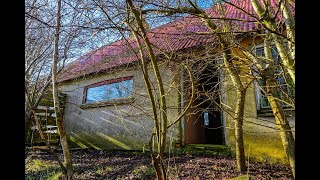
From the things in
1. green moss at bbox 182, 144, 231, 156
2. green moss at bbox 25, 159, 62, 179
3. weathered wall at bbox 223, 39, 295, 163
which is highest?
weathered wall at bbox 223, 39, 295, 163

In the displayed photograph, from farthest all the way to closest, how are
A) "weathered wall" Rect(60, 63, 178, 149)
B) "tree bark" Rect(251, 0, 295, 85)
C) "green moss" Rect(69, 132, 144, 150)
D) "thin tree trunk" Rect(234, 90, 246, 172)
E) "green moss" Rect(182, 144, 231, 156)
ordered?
"green moss" Rect(69, 132, 144, 150), "weathered wall" Rect(60, 63, 178, 149), "green moss" Rect(182, 144, 231, 156), "thin tree trunk" Rect(234, 90, 246, 172), "tree bark" Rect(251, 0, 295, 85)

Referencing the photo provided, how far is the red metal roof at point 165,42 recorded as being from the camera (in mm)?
3863

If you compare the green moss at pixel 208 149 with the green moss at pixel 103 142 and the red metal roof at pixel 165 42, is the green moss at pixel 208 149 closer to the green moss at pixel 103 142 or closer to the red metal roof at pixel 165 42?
the green moss at pixel 103 142

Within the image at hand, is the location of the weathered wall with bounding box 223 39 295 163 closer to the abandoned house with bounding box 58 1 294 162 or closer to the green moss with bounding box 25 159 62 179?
the abandoned house with bounding box 58 1 294 162

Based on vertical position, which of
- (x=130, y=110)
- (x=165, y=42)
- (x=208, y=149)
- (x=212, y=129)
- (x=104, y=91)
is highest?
(x=165, y=42)

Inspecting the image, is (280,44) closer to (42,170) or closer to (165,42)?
(165,42)

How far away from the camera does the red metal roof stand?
386 centimetres

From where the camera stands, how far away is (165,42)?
150 inches

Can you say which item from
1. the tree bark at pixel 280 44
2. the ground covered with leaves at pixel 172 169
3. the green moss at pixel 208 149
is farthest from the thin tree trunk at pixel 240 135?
the green moss at pixel 208 149

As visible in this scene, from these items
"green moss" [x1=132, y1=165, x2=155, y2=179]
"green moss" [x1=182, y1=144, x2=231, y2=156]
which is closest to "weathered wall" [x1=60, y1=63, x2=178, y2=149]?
"green moss" [x1=182, y1=144, x2=231, y2=156]

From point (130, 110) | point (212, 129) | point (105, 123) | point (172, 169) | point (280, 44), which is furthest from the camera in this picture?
point (105, 123)

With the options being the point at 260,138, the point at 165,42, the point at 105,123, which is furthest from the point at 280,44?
the point at 105,123

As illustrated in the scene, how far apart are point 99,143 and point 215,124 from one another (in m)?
4.58
